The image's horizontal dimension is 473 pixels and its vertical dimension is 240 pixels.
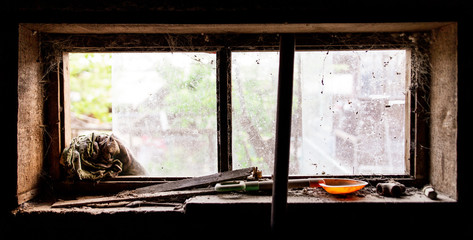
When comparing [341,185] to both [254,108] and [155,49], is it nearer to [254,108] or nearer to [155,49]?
[254,108]

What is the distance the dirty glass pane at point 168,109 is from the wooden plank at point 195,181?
0.36 feet

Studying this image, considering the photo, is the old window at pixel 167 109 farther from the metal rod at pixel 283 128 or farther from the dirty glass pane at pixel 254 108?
the metal rod at pixel 283 128

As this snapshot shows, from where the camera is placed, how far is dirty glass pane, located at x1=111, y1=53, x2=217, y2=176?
173 centimetres

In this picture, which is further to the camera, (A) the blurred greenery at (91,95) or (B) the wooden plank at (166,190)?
(A) the blurred greenery at (91,95)

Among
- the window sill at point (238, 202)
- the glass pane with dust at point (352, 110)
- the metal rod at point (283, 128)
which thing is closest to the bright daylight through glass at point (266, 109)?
the glass pane with dust at point (352, 110)

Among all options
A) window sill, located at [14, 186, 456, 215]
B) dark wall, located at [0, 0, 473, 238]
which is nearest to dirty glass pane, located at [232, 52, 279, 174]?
window sill, located at [14, 186, 456, 215]

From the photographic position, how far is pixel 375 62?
1691 mm

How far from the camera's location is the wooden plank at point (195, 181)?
1575 mm

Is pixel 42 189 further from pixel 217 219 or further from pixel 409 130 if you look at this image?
pixel 409 130

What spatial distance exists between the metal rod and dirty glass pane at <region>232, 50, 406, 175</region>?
1.91ft
